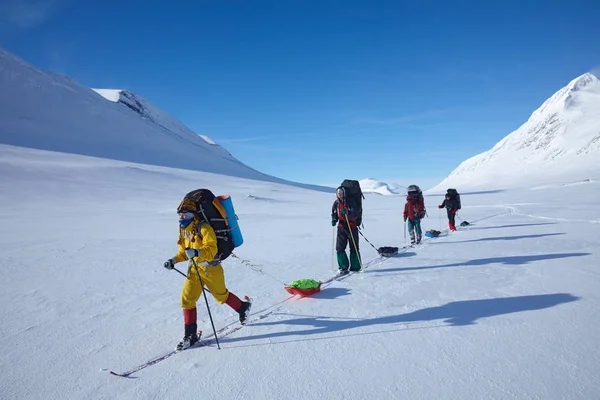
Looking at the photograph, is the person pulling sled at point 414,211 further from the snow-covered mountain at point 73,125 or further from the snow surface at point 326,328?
the snow-covered mountain at point 73,125

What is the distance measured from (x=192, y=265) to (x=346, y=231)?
432cm

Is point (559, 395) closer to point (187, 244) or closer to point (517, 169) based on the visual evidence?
point (187, 244)

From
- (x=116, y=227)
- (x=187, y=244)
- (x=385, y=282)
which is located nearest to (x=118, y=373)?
(x=187, y=244)

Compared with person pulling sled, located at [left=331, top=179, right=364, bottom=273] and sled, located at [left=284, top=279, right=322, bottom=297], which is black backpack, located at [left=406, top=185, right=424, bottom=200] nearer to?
person pulling sled, located at [left=331, top=179, right=364, bottom=273]

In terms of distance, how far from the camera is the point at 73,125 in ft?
301

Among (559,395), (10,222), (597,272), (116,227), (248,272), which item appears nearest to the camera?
(559,395)

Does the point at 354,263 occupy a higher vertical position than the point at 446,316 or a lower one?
higher

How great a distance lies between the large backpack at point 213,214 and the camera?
177 inches

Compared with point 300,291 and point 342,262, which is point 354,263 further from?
point 300,291

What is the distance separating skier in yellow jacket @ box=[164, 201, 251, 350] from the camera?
4.33m

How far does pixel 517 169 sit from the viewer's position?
7008 inches

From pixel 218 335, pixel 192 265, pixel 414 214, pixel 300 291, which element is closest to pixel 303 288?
pixel 300 291

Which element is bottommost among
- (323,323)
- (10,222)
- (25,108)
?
(323,323)

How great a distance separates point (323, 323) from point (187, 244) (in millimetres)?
2414
